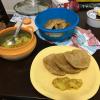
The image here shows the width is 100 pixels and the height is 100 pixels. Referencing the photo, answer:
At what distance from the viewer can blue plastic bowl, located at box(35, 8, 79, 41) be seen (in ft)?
2.63

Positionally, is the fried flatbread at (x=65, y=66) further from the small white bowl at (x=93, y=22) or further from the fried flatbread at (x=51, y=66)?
the small white bowl at (x=93, y=22)

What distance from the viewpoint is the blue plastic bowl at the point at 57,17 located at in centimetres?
80

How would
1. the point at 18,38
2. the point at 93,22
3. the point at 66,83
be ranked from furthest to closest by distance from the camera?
the point at 93,22
the point at 18,38
the point at 66,83

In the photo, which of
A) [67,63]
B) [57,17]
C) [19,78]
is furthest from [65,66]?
[57,17]

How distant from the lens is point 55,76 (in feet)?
2.27

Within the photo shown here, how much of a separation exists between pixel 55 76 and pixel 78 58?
0.32 ft

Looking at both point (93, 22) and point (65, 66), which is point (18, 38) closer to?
point (65, 66)

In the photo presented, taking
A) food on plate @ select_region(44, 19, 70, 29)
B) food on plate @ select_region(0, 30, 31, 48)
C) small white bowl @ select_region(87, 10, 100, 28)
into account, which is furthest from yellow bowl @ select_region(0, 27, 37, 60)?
small white bowl @ select_region(87, 10, 100, 28)

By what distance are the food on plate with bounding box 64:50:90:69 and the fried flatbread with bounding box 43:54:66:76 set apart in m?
0.04

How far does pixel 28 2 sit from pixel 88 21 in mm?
388

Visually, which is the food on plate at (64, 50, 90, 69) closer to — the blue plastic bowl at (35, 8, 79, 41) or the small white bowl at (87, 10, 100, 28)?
the blue plastic bowl at (35, 8, 79, 41)

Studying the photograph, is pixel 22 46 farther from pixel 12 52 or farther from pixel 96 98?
pixel 96 98

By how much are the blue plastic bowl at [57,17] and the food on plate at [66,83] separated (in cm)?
21

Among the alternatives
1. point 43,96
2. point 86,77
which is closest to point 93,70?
point 86,77
